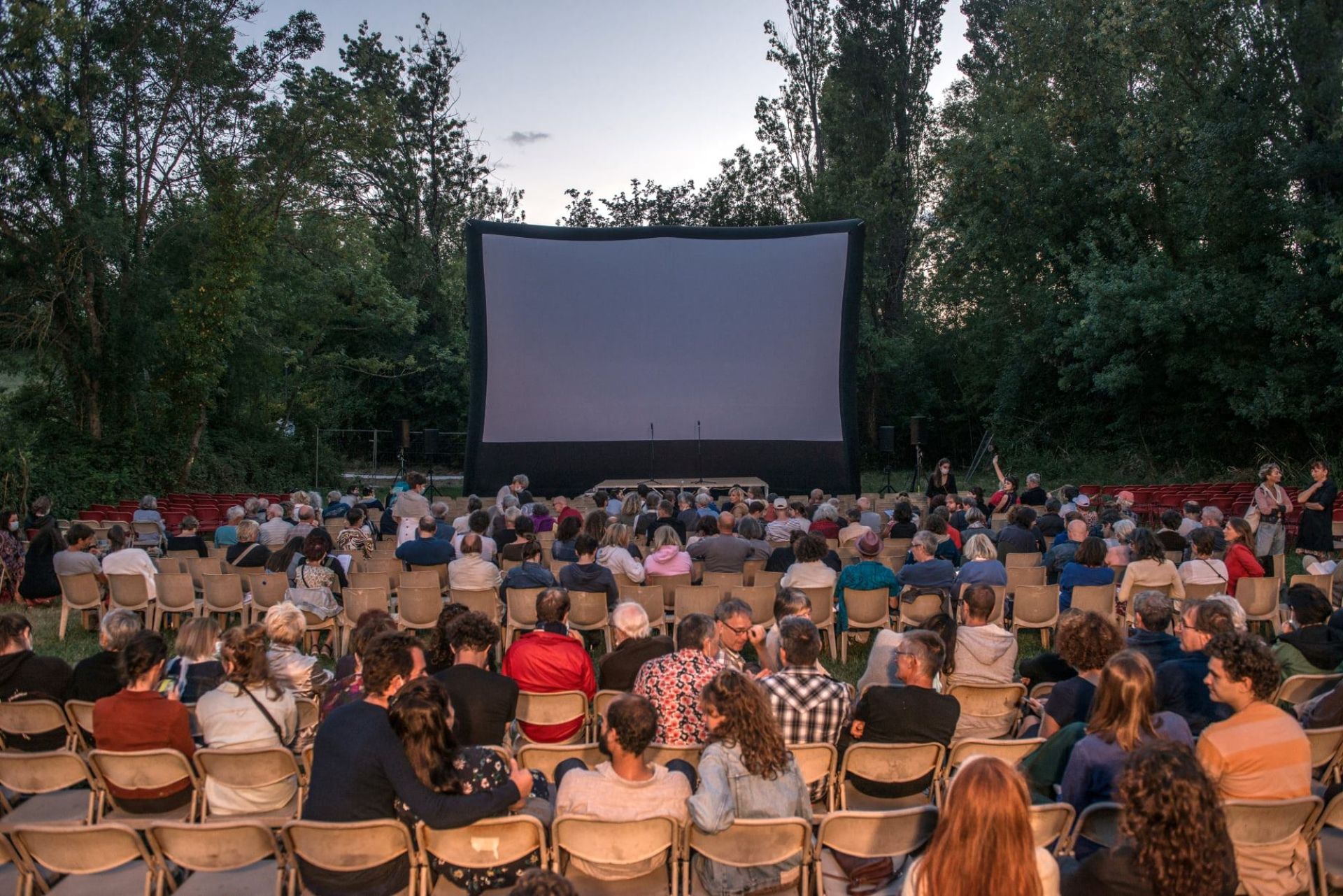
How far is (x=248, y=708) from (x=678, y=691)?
55.2 inches

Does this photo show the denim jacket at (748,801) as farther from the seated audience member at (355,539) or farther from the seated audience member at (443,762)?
the seated audience member at (355,539)

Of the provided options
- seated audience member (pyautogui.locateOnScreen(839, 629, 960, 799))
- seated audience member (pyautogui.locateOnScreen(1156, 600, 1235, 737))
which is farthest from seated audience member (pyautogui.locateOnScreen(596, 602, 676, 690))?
seated audience member (pyautogui.locateOnScreen(1156, 600, 1235, 737))

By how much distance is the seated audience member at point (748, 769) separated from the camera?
9.07ft

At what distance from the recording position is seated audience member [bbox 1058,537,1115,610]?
596cm

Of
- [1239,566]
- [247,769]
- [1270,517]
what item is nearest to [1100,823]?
[247,769]

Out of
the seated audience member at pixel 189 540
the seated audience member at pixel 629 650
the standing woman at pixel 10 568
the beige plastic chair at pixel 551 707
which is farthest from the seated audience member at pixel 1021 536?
the standing woman at pixel 10 568

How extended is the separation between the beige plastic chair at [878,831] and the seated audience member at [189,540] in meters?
6.56

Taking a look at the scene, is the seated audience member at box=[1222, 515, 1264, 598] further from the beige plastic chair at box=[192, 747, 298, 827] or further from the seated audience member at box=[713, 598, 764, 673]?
the beige plastic chair at box=[192, 747, 298, 827]

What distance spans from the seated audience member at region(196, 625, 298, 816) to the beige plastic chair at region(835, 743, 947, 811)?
70.5 inches

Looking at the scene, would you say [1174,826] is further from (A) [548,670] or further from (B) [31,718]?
(B) [31,718]

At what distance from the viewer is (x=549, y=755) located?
10.7 feet

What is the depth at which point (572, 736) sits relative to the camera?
13.1 ft

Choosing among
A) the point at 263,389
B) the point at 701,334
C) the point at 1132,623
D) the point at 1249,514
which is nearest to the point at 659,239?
the point at 701,334

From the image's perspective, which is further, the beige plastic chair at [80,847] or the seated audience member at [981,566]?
the seated audience member at [981,566]
